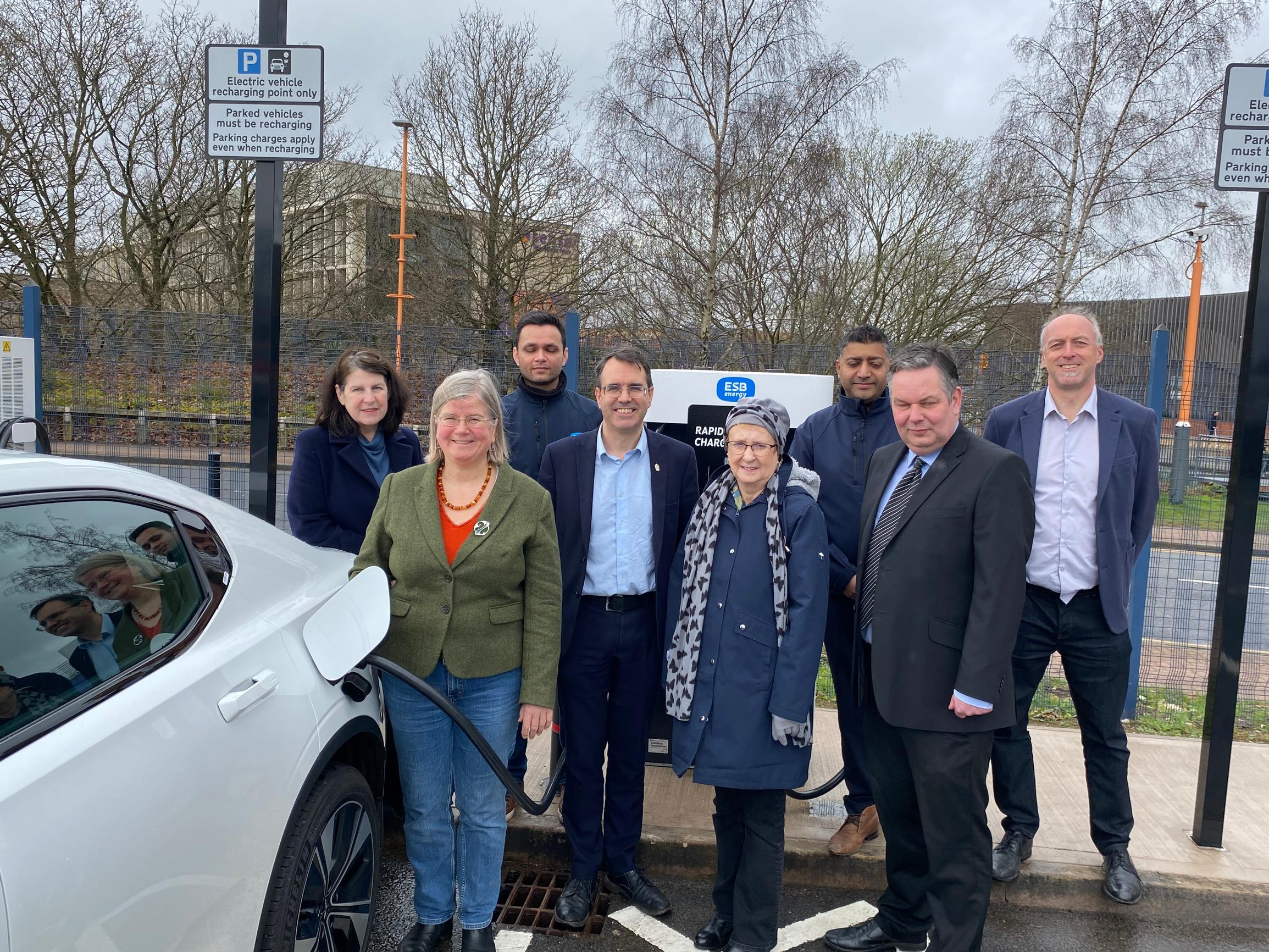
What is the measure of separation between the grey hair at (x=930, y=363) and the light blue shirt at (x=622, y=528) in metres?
1.00

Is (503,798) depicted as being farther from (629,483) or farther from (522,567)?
(629,483)

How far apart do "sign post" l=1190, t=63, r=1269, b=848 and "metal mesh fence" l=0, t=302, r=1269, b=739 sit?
2.13 metres

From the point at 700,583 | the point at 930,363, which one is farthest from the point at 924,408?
the point at 700,583

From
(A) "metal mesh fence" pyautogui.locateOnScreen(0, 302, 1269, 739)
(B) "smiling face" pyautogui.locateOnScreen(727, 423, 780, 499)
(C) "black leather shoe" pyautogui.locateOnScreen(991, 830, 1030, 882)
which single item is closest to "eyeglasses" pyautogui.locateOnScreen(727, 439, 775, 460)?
(B) "smiling face" pyautogui.locateOnScreen(727, 423, 780, 499)

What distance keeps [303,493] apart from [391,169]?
22.7 metres

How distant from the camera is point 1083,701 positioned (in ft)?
11.8

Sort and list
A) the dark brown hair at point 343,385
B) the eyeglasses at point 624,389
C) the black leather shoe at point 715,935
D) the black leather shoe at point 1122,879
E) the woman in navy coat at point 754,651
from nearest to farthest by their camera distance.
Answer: the woman in navy coat at point 754,651 < the black leather shoe at point 715,935 < the eyeglasses at point 624,389 < the black leather shoe at point 1122,879 < the dark brown hair at point 343,385

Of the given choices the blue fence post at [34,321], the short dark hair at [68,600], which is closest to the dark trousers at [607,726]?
the short dark hair at [68,600]

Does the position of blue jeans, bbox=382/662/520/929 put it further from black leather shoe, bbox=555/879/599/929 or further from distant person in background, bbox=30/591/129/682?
distant person in background, bbox=30/591/129/682

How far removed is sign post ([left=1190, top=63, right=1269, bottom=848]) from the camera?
12.3 ft

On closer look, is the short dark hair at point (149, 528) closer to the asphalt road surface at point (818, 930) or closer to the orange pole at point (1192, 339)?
the asphalt road surface at point (818, 930)

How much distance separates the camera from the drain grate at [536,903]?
10.9 ft

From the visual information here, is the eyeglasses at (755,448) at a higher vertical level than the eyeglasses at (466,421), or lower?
lower

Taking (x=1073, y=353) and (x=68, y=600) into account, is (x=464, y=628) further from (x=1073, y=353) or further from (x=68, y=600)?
(x=1073, y=353)
